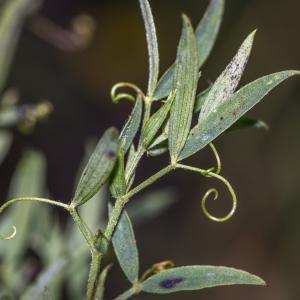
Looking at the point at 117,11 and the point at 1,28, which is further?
the point at 117,11

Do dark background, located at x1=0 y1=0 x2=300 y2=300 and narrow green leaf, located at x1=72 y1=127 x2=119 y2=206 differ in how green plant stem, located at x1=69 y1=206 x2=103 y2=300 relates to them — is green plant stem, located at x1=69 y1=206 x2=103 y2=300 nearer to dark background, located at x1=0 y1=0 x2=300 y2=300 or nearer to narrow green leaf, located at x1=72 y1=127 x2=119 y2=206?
narrow green leaf, located at x1=72 y1=127 x2=119 y2=206

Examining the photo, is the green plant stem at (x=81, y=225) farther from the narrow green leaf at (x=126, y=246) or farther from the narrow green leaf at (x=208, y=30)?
the narrow green leaf at (x=208, y=30)

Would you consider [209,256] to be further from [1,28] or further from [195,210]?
[1,28]

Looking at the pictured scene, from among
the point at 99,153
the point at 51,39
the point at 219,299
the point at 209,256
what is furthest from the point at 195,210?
the point at 99,153

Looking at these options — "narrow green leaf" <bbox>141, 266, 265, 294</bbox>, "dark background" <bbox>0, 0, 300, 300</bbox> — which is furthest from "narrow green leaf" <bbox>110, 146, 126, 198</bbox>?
"dark background" <bbox>0, 0, 300, 300</bbox>

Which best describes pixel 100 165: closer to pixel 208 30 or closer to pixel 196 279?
pixel 196 279

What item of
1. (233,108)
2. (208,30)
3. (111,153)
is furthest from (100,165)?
(208,30)

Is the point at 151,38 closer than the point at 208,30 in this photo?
Yes
